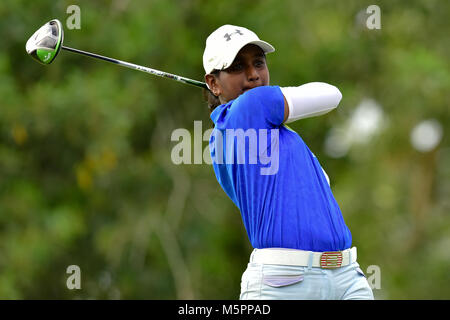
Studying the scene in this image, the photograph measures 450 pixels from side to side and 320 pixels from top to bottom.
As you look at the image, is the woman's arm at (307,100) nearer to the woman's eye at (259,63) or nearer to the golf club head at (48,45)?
the woman's eye at (259,63)

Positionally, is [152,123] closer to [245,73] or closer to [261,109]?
[245,73]

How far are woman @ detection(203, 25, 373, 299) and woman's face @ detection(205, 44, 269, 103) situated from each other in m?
0.07

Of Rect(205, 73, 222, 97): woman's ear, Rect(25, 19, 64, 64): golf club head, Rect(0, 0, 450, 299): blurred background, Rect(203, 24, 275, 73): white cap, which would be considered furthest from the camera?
Rect(0, 0, 450, 299): blurred background

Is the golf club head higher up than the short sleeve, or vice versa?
the golf club head

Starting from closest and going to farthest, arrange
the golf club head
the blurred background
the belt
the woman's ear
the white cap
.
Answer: the belt < the white cap < the woman's ear < the golf club head < the blurred background

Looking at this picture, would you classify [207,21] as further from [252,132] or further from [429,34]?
[252,132]

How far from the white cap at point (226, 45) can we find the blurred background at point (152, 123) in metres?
8.02

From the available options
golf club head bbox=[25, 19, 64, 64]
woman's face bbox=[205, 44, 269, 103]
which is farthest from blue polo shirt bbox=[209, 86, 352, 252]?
golf club head bbox=[25, 19, 64, 64]

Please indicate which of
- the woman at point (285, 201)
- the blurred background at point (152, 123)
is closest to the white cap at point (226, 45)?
the woman at point (285, 201)

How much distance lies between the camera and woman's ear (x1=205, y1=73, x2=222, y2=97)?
3607 mm

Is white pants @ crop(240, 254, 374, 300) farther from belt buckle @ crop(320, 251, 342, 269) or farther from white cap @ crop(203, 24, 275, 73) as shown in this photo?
white cap @ crop(203, 24, 275, 73)

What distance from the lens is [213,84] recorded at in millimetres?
3637

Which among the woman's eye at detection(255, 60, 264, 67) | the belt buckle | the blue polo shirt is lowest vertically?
the belt buckle
